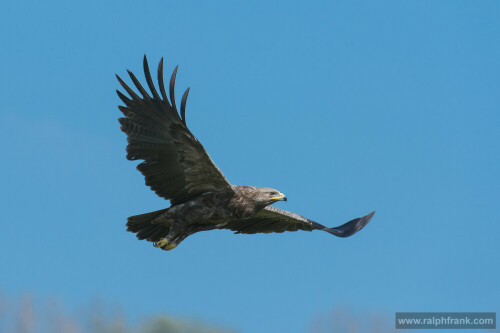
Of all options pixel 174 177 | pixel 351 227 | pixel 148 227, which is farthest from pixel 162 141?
pixel 351 227

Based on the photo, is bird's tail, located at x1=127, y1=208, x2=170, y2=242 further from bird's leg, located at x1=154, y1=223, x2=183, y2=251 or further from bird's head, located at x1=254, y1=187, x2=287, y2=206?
bird's head, located at x1=254, y1=187, x2=287, y2=206

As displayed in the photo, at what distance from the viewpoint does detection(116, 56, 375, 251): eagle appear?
62.8 feet

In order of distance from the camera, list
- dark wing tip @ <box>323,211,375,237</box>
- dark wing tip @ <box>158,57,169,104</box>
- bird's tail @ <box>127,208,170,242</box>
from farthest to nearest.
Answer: dark wing tip @ <box>323,211,375,237</box>, bird's tail @ <box>127,208,170,242</box>, dark wing tip @ <box>158,57,169,104</box>

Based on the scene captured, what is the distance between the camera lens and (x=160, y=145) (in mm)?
19359

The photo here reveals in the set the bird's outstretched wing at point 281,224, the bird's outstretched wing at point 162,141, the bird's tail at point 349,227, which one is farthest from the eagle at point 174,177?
the bird's tail at point 349,227

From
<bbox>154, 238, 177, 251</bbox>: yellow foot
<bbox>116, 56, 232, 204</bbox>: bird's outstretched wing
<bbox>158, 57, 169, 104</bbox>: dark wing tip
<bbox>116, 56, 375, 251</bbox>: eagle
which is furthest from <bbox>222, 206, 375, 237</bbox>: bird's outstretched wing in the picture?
<bbox>158, 57, 169, 104</bbox>: dark wing tip

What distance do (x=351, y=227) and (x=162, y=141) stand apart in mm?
4671

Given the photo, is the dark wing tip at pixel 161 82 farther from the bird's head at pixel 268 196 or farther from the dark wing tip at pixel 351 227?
the dark wing tip at pixel 351 227

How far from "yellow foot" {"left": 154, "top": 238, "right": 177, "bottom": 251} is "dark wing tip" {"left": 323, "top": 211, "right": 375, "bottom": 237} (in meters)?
3.54

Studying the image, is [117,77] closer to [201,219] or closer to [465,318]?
[201,219]

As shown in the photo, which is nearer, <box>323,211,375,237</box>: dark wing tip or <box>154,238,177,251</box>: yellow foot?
<box>154,238,177,251</box>: yellow foot

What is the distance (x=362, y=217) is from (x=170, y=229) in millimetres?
4330

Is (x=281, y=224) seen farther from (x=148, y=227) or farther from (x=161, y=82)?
(x=161, y=82)

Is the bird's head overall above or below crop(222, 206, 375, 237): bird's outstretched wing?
below
